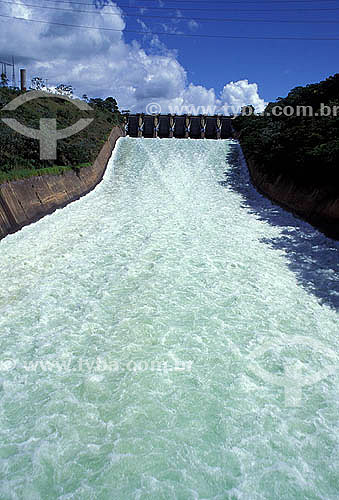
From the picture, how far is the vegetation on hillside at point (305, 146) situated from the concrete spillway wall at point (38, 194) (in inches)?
340

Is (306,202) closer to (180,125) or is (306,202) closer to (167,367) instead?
(167,367)

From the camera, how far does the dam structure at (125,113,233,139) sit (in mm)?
37531

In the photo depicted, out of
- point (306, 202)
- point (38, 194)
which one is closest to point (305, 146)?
point (306, 202)

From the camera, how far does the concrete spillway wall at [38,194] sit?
30.9 ft

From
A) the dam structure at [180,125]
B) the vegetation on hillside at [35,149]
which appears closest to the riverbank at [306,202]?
the vegetation on hillside at [35,149]

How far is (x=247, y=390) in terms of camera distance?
425cm

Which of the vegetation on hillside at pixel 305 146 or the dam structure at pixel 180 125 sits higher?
the dam structure at pixel 180 125

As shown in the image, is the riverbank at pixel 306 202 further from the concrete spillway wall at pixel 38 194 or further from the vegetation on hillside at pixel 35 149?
the vegetation on hillside at pixel 35 149

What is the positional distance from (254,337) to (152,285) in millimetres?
2382

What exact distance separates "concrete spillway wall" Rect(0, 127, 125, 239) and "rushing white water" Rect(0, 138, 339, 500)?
1.87ft

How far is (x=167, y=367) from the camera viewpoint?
4.63 m

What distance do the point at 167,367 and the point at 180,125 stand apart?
37.0 m

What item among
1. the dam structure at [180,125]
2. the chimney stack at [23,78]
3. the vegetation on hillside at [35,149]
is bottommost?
the vegetation on hillside at [35,149]

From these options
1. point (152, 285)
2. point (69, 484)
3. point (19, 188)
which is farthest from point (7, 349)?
point (19, 188)
